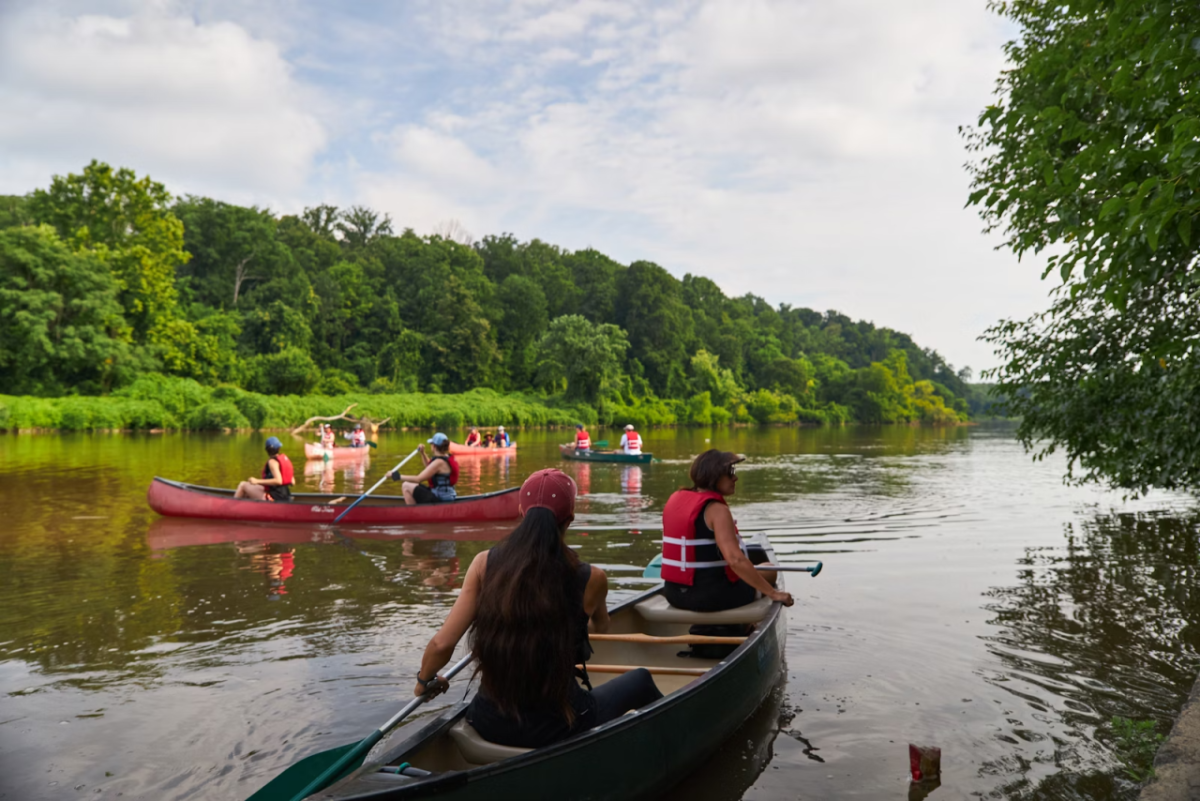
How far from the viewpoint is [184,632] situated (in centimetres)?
711

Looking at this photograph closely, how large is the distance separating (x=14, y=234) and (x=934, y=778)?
49.6 metres

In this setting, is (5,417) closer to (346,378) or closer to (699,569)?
(346,378)

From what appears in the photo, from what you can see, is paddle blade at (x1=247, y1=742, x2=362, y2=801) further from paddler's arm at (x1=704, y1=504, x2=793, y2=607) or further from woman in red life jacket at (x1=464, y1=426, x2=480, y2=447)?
woman in red life jacket at (x1=464, y1=426, x2=480, y2=447)

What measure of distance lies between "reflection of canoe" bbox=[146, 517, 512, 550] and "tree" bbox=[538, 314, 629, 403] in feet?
169

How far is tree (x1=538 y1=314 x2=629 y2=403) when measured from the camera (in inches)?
2549

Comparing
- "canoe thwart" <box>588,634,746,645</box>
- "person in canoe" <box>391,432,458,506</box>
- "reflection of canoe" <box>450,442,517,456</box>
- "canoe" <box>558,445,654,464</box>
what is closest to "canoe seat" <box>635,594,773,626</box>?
"canoe thwart" <box>588,634,746,645</box>

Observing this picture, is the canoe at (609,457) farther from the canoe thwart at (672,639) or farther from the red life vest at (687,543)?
the canoe thwart at (672,639)

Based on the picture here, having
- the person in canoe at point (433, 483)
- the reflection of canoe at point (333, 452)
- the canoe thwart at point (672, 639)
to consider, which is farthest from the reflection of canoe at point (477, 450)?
the canoe thwart at point (672, 639)

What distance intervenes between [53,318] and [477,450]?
28168 mm

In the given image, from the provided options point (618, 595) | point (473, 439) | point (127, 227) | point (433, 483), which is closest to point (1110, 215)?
point (618, 595)

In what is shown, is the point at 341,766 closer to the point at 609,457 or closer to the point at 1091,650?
the point at 1091,650

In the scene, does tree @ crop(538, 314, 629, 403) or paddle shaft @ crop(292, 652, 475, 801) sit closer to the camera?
paddle shaft @ crop(292, 652, 475, 801)

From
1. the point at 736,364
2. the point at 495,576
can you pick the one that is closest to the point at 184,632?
the point at 495,576

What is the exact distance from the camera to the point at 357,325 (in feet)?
235
